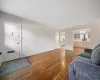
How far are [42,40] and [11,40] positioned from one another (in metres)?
2.33

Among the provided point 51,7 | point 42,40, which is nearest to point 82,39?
point 42,40

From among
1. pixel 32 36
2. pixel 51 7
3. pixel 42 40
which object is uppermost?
pixel 51 7

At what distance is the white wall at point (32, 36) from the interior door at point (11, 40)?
0.17m

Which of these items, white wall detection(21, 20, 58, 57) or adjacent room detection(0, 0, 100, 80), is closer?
adjacent room detection(0, 0, 100, 80)

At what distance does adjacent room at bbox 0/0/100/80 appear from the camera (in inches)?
71.6

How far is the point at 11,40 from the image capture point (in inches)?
132

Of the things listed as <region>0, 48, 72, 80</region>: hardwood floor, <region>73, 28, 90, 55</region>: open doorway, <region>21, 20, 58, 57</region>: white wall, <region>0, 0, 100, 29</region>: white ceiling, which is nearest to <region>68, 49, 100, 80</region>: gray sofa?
<region>0, 48, 72, 80</region>: hardwood floor

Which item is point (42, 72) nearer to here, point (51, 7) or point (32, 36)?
point (51, 7)

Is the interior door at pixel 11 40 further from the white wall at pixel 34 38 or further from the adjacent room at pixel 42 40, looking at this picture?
the white wall at pixel 34 38

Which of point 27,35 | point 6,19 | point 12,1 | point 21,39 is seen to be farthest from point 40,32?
point 12,1

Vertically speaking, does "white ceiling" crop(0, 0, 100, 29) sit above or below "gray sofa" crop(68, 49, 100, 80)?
above

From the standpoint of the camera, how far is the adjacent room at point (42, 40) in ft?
5.96

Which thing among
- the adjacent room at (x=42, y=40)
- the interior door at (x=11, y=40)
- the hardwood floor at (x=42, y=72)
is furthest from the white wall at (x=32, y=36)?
the hardwood floor at (x=42, y=72)

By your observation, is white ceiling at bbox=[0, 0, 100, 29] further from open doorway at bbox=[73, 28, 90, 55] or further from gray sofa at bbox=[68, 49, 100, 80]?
open doorway at bbox=[73, 28, 90, 55]
